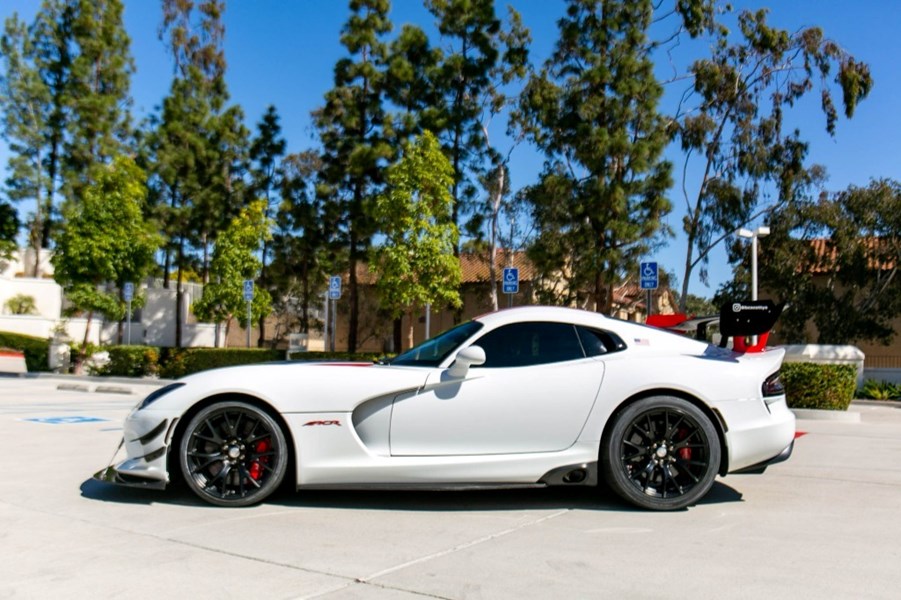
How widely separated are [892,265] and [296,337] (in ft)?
90.0

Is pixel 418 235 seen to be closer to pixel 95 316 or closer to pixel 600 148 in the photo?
pixel 600 148

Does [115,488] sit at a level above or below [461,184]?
below

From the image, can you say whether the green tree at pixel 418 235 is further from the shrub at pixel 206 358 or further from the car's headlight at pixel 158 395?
the car's headlight at pixel 158 395

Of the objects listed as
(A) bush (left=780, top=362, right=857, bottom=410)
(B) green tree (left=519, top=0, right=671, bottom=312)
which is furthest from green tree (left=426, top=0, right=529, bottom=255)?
(A) bush (left=780, top=362, right=857, bottom=410)

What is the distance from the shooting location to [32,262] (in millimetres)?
40500

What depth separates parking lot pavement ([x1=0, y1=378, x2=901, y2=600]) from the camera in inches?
148

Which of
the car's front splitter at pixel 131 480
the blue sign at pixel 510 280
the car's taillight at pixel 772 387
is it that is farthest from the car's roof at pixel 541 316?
the blue sign at pixel 510 280

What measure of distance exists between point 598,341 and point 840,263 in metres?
26.7

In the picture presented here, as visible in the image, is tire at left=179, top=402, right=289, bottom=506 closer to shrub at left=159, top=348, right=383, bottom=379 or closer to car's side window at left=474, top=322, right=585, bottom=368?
car's side window at left=474, top=322, right=585, bottom=368

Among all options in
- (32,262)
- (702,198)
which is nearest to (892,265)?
(702,198)

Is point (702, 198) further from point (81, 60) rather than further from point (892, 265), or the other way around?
point (81, 60)

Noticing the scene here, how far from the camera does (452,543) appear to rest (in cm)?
454

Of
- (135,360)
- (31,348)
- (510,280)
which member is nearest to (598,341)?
(510,280)

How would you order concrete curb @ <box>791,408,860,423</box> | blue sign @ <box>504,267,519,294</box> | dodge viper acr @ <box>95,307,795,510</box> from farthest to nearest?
blue sign @ <box>504,267,519,294</box> → concrete curb @ <box>791,408,860,423</box> → dodge viper acr @ <box>95,307,795,510</box>
